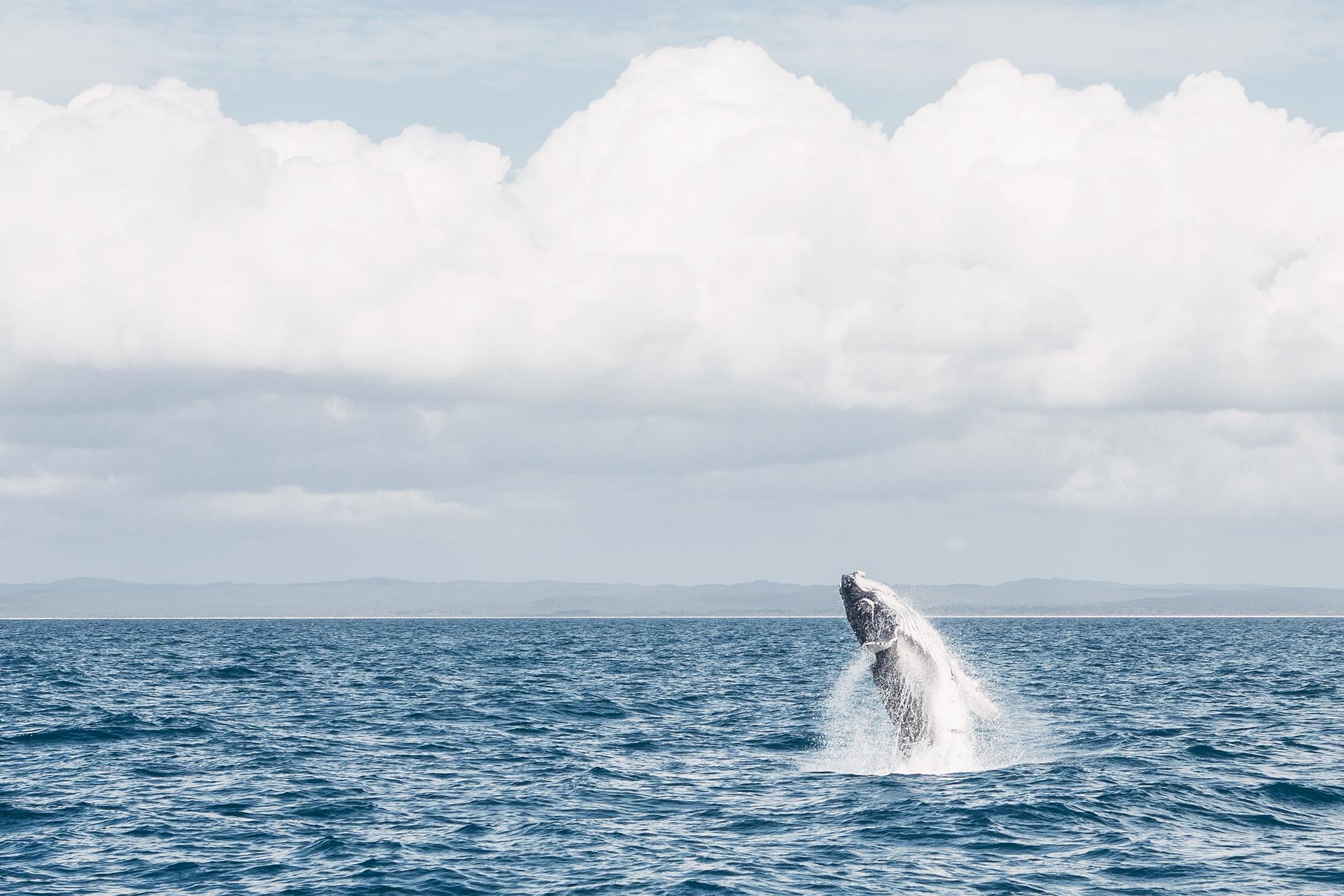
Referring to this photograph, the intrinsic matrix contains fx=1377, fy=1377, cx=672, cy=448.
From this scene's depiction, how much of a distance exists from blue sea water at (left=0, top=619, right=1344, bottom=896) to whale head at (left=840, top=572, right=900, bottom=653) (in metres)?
2.69

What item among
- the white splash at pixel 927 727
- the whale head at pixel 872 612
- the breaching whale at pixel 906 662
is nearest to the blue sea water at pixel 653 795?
the white splash at pixel 927 727

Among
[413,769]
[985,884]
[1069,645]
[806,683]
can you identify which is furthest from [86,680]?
[1069,645]

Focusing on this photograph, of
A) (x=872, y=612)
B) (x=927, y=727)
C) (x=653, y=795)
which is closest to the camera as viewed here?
Result: (x=872, y=612)

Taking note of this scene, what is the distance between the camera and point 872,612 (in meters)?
23.6

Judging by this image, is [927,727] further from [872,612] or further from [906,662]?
[872,612]

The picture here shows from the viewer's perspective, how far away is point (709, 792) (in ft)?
81.0

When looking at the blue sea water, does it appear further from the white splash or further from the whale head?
the whale head

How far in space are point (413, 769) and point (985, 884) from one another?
549 inches

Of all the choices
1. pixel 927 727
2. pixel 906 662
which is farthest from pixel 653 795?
pixel 927 727

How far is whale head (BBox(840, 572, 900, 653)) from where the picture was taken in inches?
923

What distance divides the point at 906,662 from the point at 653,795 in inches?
199

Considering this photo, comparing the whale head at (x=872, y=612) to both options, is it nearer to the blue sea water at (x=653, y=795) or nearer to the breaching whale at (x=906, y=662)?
the breaching whale at (x=906, y=662)

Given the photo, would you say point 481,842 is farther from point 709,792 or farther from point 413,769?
point 413,769

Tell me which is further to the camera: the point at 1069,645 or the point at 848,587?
the point at 1069,645
